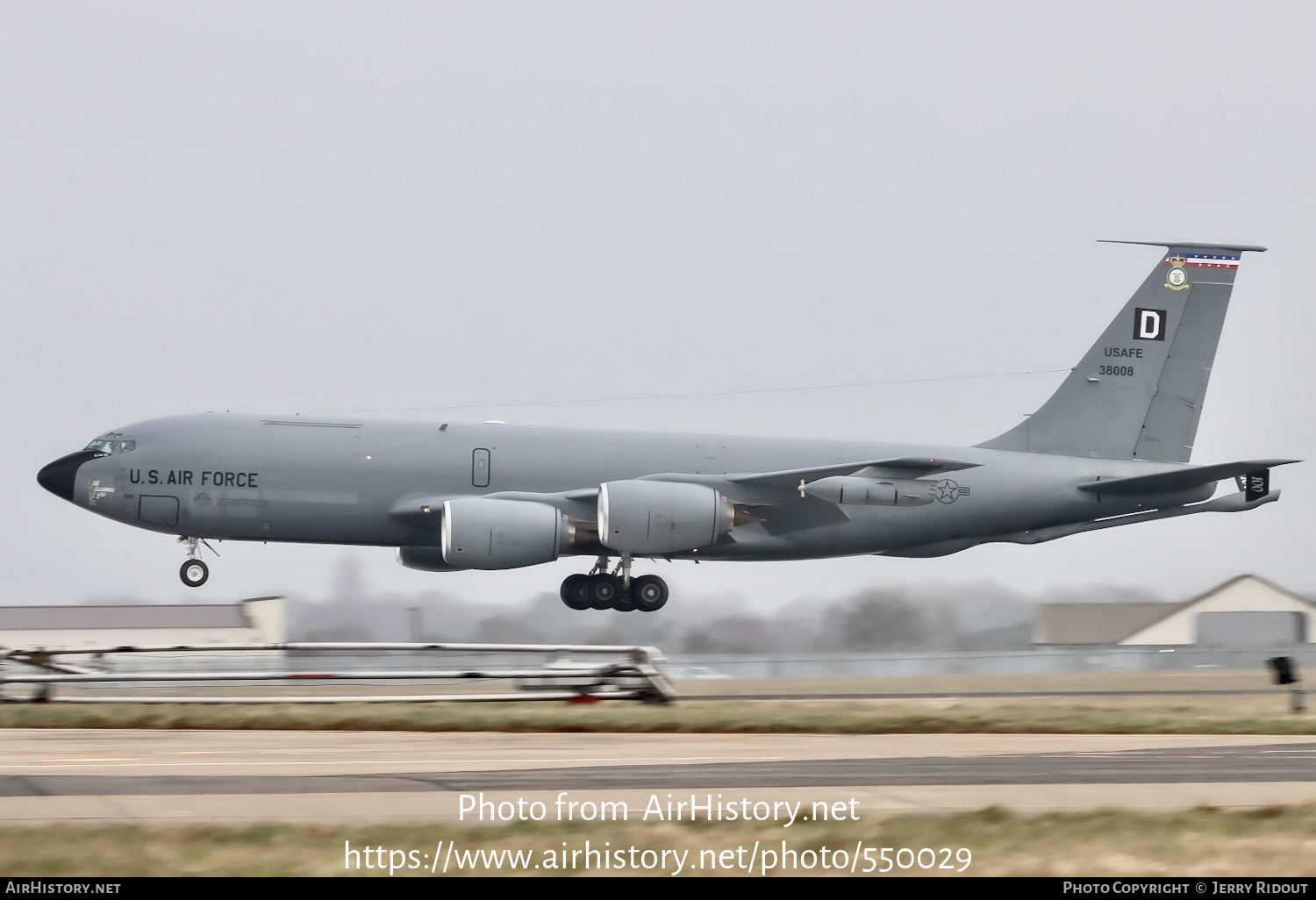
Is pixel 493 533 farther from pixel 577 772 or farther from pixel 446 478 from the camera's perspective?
pixel 577 772

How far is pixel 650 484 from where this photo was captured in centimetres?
3297

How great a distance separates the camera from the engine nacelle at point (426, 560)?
114 feet

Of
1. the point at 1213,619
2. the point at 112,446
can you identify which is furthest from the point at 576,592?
the point at 1213,619

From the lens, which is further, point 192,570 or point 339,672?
point 192,570

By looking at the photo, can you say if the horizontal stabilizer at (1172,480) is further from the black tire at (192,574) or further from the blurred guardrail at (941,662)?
the black tire at (192,574)

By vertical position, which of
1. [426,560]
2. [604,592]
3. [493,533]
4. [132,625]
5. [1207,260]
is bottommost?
[132,625]

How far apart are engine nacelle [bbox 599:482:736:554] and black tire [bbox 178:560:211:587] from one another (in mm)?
8263

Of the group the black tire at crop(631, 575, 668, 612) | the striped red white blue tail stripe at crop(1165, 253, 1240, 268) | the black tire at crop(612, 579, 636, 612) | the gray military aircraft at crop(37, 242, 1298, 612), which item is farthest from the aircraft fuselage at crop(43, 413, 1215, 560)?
the striped red white blue tail stripe at crop(1165, 253, 1240, 268)

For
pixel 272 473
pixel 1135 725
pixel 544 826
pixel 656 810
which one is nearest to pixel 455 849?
pixel 544 826

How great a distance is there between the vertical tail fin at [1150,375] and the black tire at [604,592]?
9196 millimetres

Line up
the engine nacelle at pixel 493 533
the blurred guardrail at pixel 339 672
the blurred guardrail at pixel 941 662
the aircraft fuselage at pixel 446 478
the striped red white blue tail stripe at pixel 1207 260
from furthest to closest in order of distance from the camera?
the striped red white blue tail stripe at pixel 1207 260 < the aircraft fuselage at pixel 446 478 < the engine nacelle at pixel 493 533 < the blurred guardrail at pixel 941 662 < the blurred guardrail at pixel 339 672

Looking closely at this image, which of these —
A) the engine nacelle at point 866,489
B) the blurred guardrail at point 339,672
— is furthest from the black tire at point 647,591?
the blurred guardrail at point 339,672

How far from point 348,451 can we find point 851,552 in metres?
11.3

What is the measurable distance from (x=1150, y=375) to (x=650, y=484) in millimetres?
13267
